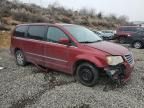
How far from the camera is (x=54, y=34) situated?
23.0ft

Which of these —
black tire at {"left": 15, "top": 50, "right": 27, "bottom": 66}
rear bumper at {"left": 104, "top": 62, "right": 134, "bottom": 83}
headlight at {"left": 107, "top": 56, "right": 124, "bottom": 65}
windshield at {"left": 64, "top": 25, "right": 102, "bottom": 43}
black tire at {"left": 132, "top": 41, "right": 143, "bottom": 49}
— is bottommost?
black tire at {"left": 132, "top": 41, "right": 143, "bottom": 49}

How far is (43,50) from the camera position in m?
7.26

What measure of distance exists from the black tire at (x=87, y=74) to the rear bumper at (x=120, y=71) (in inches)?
14.3

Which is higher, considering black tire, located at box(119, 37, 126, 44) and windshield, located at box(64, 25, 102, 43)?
windshield, located at box(64, 25, 102, 43)

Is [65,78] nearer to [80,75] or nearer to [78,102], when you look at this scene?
[80,75]

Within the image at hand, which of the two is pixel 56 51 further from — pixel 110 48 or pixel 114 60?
pixel 114 60

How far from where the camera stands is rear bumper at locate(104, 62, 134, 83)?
5.75 m

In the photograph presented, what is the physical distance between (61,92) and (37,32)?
9.21ft

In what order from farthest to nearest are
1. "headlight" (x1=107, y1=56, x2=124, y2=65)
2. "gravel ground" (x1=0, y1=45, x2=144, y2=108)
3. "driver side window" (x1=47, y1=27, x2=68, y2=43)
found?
"driver side window" (x1=47, y1=27, x2=68, y2=43), "headlight" (x1=107, y1=56, x2=124, y2=65), "gravel ground" (x1=0, y1=45, x2=144, y2=108)

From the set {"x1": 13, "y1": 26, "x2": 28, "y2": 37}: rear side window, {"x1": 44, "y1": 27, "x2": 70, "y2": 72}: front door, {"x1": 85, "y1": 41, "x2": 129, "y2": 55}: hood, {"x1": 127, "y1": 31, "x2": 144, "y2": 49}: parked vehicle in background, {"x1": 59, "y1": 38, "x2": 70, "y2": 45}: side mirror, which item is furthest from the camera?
{"x1": 127, "y1": 31, "x2": 144, "y2": 49}: parked vehicle in background

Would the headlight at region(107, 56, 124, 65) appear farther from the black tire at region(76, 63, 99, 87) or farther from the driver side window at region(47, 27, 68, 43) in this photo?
the driver side window at region(47, 27, 68, 43)

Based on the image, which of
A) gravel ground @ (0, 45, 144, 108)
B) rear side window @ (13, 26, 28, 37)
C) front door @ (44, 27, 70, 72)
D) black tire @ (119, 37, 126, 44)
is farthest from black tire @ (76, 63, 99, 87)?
black tire @ (119, 37, 126, 44)

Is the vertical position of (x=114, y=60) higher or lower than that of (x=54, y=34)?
lower

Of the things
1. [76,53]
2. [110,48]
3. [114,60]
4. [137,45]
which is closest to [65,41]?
[76,53]
